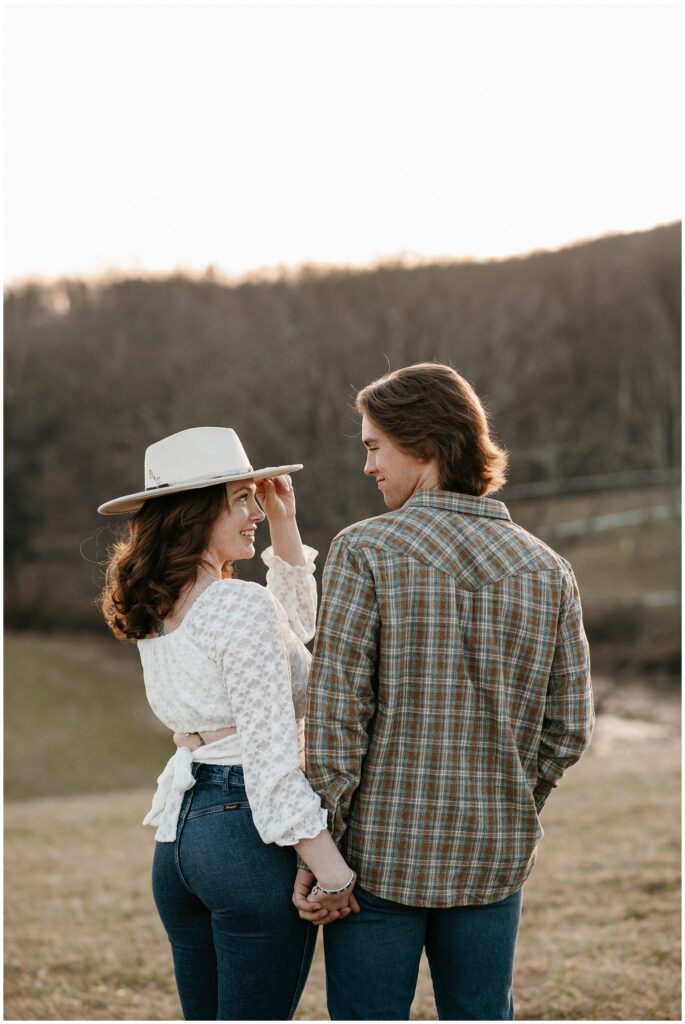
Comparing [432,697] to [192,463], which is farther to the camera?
[192,463]

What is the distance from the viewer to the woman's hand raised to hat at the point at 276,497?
7.54ft

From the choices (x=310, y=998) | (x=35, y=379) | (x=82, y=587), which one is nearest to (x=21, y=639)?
(x=82, y=587)

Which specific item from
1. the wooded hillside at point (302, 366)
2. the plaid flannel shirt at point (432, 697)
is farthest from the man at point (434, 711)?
the wooded hillside at point (302, 366)

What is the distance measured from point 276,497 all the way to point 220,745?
622 millimetres

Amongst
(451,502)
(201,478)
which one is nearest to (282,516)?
(201,478)

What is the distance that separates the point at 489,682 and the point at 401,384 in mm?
582

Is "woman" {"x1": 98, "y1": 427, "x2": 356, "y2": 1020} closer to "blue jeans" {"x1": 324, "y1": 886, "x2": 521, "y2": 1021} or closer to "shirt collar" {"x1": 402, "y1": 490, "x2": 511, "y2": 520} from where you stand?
"blue jeans" {"x1": 324, "y1": 886, "x2": 521, "y2": 1021}

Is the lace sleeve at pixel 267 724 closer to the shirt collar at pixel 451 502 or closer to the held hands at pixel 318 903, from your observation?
the held hands at pixel 318 903

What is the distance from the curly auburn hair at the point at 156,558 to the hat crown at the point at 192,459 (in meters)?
0.03

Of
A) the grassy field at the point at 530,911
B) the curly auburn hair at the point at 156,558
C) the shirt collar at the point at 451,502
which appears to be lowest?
the grassy field at the point at 530,911

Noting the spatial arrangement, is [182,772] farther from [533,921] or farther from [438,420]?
[533,921]

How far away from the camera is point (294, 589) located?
7.67 ft

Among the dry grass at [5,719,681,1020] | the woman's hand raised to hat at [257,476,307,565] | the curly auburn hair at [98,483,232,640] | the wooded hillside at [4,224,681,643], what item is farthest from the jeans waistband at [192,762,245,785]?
the wooded hillside at [4,224,681,643]

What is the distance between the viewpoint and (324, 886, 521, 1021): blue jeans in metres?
1.86
